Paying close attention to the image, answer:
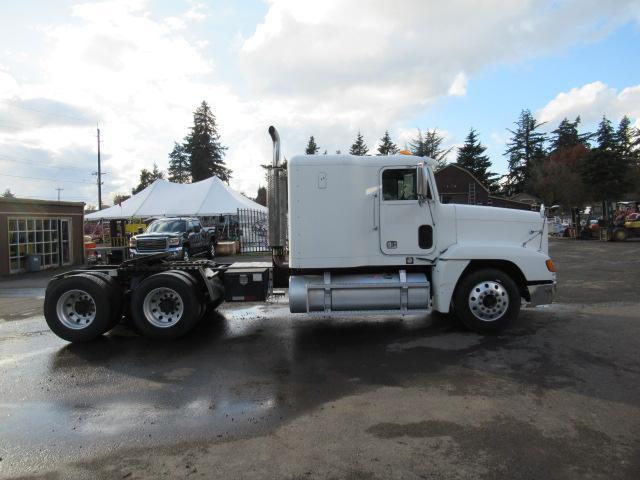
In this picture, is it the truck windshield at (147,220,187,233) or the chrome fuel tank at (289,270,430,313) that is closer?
the chrome fuel tank at (289,270,430,313)

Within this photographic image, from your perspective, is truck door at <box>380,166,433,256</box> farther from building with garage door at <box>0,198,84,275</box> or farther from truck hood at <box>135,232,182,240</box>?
building with garage door at <box>0,198,84,275</box>

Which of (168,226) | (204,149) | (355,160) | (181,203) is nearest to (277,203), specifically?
(355,160)

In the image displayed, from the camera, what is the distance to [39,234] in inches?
821

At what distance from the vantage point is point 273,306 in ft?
33.6

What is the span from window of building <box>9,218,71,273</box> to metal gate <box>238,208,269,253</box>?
899cm

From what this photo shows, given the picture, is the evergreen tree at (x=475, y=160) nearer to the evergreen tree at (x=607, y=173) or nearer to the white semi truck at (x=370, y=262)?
the evergreen tree at (x=607, y=173)

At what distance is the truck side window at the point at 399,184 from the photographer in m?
7.16

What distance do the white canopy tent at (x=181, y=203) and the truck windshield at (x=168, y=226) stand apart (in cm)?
691

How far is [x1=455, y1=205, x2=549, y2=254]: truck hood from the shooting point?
7367 mm

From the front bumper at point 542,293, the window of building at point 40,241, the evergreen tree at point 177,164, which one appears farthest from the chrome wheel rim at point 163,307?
the evergreen tree at point 177,164

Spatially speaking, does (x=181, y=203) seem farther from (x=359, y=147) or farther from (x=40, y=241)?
(x=359, y=147)

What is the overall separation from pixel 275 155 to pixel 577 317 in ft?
20.3

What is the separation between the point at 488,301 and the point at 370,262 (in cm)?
192

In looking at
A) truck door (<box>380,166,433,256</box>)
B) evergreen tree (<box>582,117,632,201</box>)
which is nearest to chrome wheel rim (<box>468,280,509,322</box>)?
truck door (<box>380,166,433,256</box>)
